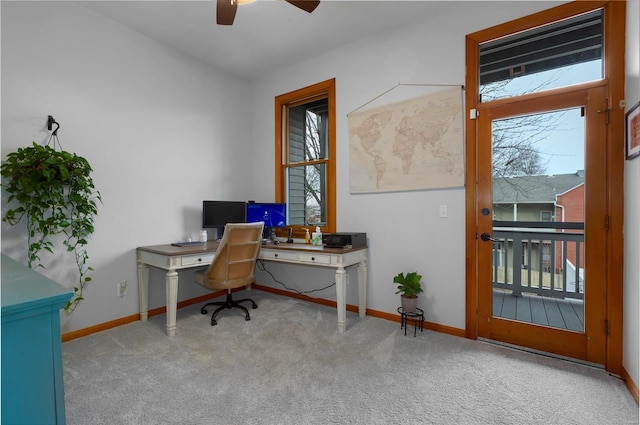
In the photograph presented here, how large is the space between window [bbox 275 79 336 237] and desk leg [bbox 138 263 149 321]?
172 cm

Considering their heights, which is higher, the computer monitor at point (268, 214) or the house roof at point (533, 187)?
the house roof at point (533, 187)

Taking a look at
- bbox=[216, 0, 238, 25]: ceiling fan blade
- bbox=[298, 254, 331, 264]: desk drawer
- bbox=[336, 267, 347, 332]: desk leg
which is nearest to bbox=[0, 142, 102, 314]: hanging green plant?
bbox=[216, 0, 238, 25]: ceiling fan blade

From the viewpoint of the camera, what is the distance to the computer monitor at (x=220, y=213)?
3.38 meters

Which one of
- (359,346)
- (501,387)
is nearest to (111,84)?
(359,346)

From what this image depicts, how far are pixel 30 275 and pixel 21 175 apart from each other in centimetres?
149

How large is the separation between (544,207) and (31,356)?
304 cm

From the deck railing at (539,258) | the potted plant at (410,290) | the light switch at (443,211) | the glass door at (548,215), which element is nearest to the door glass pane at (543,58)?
the glass door at (548,215)

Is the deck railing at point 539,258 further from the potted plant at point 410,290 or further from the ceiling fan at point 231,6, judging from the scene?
the ceiling fan at point 231,6

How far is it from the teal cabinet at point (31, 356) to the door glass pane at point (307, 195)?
2891mm

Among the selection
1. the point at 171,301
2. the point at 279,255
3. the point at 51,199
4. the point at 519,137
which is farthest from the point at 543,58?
the point at 51,199

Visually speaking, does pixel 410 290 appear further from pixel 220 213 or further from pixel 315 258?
pixel 220 213

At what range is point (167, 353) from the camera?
230cm

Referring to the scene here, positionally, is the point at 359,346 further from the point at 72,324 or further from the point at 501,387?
the point at 72,324

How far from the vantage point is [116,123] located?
286 centimetres
